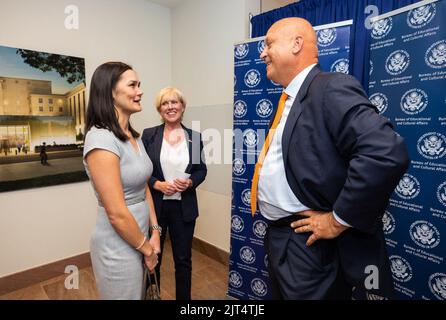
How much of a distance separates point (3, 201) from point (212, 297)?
6.50 feet

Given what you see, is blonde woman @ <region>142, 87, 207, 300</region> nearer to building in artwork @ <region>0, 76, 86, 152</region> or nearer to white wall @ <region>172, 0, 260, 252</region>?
white wall @ <region>172, 0, 260, 252</region>

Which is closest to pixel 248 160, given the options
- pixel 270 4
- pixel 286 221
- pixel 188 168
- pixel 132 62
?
pixel 188 168

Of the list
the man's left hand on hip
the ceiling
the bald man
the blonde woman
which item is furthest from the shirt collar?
the ceiling

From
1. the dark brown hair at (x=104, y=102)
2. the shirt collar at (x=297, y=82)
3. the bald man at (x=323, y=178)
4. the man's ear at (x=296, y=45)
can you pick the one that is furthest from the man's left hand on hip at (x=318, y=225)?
the dark brown hair at (x=104, y=102)

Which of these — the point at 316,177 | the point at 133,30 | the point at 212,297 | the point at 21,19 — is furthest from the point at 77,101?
the point at 316,177

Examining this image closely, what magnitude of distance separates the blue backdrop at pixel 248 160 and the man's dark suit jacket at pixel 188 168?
408mm

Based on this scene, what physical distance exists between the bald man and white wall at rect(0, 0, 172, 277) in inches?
90.0

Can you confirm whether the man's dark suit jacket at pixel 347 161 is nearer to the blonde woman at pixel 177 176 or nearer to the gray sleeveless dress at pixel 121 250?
the gray sleeveless dress at pixel 121 250

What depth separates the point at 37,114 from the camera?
2.53 meters

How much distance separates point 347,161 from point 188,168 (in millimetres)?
1224

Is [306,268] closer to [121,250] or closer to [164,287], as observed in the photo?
[121,250]

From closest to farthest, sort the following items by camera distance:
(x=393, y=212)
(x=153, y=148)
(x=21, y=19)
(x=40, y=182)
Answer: (x=393, y=212), (x=153, y=148), (x=21, y=19), (x=40, y=182)

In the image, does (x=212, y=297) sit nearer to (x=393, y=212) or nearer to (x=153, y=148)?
(x=153, y=148)
